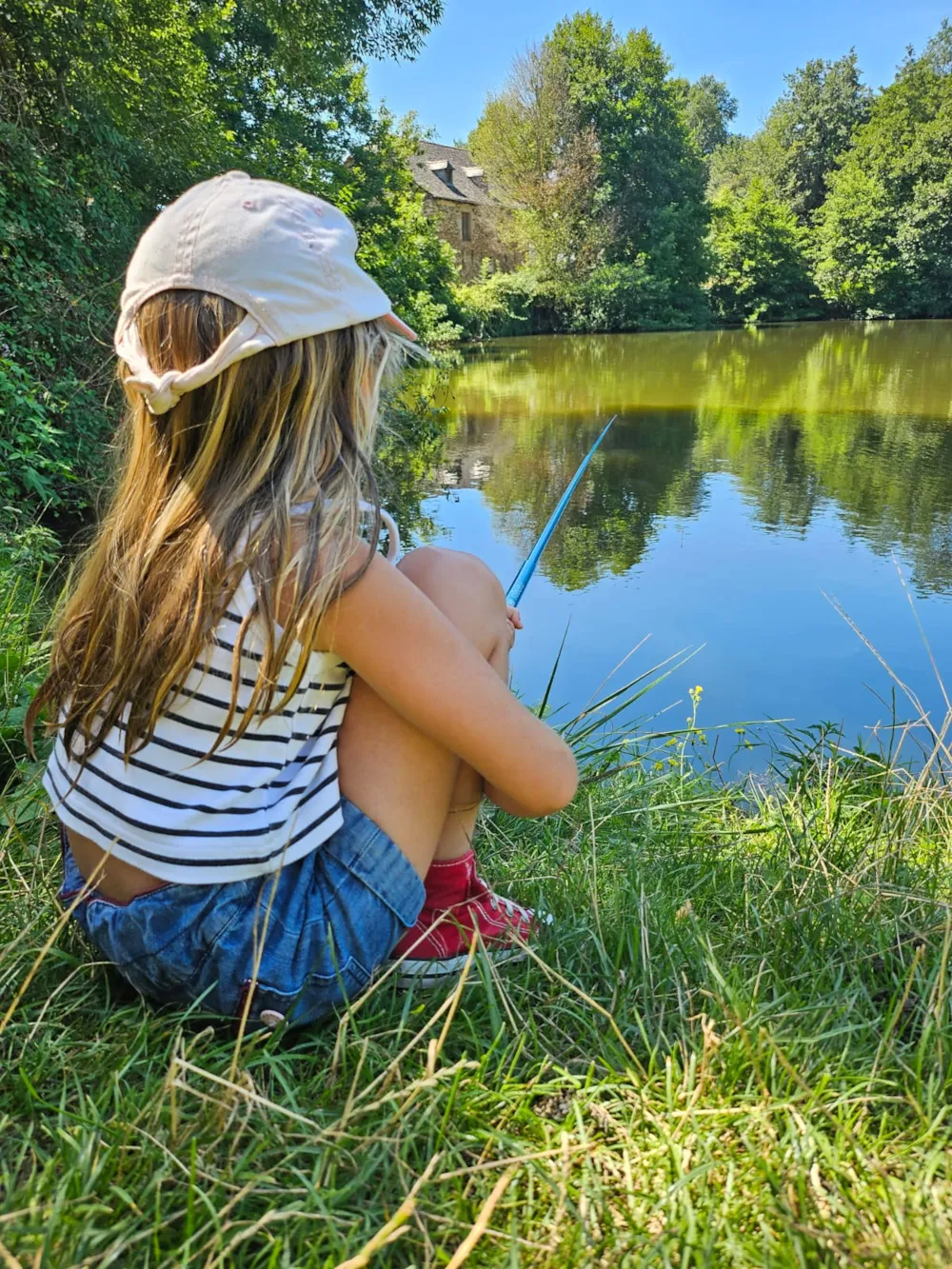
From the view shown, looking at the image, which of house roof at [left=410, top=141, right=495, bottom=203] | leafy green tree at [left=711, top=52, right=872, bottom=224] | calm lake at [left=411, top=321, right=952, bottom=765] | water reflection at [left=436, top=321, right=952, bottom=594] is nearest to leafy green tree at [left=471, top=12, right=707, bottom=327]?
house roof at [left=410, top=141, right=495, bottom=203]

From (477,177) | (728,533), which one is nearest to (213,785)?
(728,533)

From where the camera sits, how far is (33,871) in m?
1.24

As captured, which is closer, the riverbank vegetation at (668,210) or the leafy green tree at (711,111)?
the riverbank vegetation at (668,210)

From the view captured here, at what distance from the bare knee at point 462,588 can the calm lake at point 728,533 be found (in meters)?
1.75

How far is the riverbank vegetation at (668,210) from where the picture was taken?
23750 mm

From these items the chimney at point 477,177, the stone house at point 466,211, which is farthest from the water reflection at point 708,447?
the chimney at point 477,177

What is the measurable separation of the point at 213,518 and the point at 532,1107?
0.67 meters

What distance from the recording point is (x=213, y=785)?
0.87 metres

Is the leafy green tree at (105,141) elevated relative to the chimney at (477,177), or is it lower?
lower

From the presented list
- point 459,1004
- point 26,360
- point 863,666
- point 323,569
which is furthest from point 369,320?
point 26,360

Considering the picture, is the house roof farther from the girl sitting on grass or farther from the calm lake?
the girl sitting on grass

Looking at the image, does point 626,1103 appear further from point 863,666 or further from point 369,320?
point 863,666

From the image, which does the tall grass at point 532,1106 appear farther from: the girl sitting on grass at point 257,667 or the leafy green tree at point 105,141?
the leafy green tree at point 105,141

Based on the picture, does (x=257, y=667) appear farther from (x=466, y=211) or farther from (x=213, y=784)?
(x=466, y=211)
